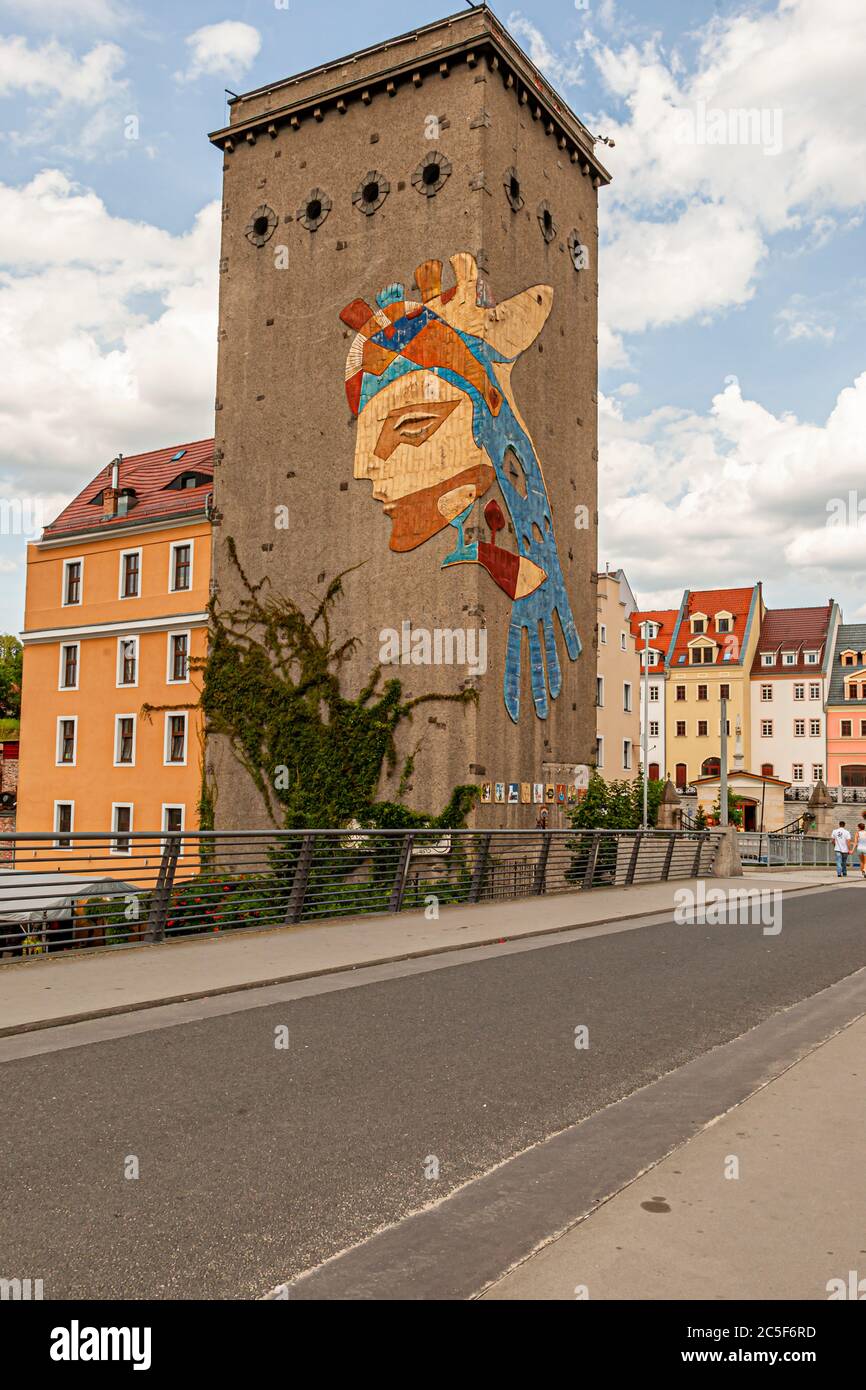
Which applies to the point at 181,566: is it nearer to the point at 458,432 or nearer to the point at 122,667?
the point at 122,667

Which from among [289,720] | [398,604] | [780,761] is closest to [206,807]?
[289,720]

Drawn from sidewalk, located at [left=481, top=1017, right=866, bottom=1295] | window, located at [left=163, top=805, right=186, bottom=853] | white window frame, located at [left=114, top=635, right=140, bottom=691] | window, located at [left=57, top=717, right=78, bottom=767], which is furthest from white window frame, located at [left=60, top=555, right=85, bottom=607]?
sidewalk, located at [left=481, top=1017, right=866, bottom=1295]

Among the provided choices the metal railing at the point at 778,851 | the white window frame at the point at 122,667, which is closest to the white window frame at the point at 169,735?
the white window frame at the point at 122,667

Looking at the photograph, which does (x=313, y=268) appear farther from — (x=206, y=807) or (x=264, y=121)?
(x=206, y=807)

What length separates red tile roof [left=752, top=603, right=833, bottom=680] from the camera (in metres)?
81.8

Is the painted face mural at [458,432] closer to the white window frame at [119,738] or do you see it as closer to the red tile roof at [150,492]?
the red tile roof at [150,492]

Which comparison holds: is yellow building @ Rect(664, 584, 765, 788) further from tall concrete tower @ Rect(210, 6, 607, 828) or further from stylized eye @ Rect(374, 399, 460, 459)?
stylized eye @ Rect(374, 399, 460, 459)

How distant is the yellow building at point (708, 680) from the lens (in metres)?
81.6

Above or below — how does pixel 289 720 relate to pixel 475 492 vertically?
below

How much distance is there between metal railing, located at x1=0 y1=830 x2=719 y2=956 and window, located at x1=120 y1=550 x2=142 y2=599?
39.2 ft

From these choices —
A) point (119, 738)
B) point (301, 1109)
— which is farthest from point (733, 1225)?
point (119, 738)

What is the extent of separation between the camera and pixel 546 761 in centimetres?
3083

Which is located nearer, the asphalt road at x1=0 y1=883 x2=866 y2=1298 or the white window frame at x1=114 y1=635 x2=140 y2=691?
the asphalt road at x1=0 y1=883 x2=866 y2=1298
